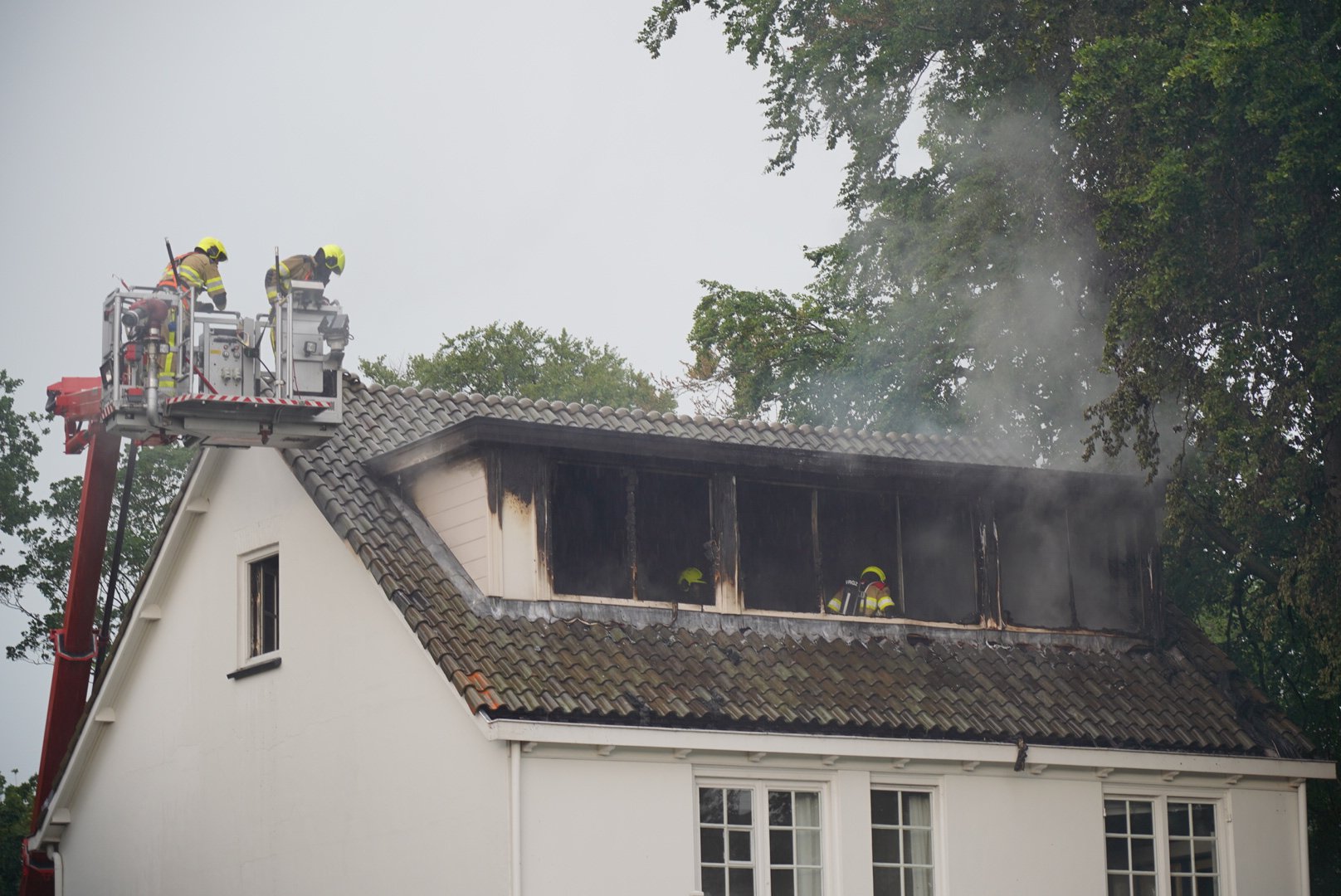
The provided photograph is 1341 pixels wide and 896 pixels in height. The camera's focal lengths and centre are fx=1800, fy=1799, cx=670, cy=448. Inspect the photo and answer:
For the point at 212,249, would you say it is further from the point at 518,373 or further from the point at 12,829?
the point at 518,373

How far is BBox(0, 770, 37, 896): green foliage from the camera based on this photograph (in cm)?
3133

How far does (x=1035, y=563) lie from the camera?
2030 cm

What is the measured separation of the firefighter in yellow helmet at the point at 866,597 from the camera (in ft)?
62.8

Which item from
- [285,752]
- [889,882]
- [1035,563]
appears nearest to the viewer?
[889,882]

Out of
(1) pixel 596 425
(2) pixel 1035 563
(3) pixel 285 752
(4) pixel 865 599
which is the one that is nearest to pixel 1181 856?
(2) pixel 1035 563

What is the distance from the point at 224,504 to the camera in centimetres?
2050

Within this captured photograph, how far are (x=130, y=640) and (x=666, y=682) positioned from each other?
8365mm

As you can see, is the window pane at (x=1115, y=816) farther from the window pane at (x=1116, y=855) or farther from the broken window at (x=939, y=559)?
the broken window at (x=939, y=559)

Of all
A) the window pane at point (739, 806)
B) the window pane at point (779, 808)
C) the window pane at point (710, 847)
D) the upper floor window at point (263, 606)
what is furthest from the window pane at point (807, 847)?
the upper floor window at point (263, 606)

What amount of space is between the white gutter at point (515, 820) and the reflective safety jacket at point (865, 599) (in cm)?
497

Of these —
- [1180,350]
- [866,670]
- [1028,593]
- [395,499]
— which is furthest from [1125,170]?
[395,499]

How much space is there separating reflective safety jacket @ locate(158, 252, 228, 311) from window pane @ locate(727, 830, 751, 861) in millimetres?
7479

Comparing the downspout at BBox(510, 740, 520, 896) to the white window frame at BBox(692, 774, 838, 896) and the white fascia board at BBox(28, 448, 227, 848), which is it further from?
the white fascia board at BBox(28, 448, 227, 848)

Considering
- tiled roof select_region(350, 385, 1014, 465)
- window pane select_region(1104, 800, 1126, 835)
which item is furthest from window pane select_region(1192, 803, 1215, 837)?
tiled roof select_region(350, 385, 1014, 465)
